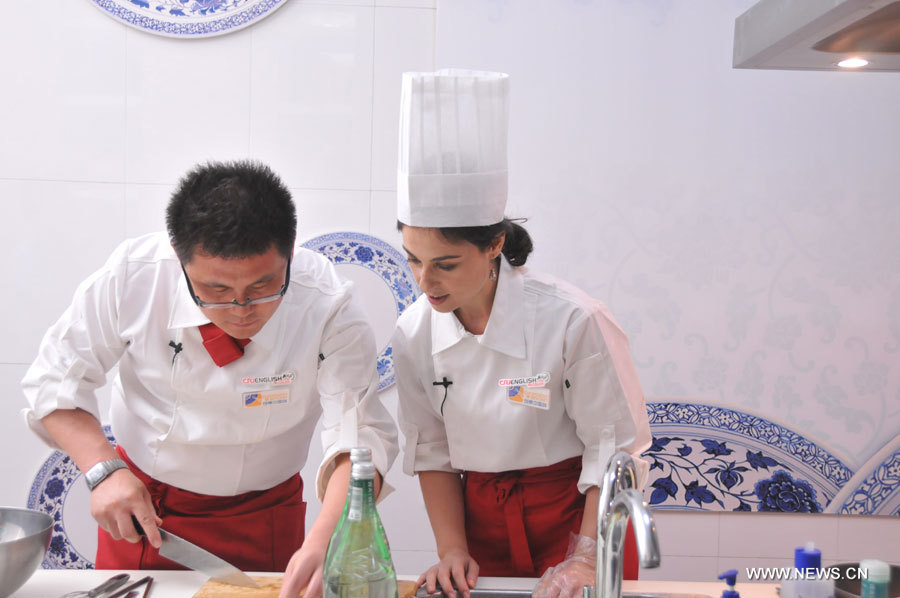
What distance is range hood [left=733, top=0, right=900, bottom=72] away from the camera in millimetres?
1165

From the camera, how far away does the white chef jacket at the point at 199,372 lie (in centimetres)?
159

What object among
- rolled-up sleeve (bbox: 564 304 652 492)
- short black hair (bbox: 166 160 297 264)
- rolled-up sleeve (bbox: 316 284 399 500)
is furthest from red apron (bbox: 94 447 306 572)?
rolled-up sleeve (bbox: 564 304 652 492)

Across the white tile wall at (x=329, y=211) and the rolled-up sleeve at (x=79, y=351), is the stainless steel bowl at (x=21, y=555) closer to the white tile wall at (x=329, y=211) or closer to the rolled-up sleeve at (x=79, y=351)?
the rolled-up sleeve at (x=79, y=351)

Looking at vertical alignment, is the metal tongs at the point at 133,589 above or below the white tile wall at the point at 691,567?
above

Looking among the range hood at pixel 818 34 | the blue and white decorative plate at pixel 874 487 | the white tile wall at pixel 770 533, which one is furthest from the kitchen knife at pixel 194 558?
the blue and white decorative plate at pixel 874 487

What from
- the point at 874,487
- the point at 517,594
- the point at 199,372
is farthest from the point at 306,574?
the point at 874,487

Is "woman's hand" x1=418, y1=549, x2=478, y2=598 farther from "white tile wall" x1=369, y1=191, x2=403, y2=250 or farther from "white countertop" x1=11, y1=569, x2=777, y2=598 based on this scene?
"white tile wall" x1=369, y1=191, x2=403, y2=250

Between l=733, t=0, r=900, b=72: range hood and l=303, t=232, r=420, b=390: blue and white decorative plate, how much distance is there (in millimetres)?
1505

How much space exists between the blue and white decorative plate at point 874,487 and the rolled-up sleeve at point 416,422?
1.65m

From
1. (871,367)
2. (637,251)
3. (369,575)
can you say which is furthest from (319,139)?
(871,367)

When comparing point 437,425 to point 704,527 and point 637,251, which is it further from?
point 704,527

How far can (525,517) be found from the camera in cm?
170

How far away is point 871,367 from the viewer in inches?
105

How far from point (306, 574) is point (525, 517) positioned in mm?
547
